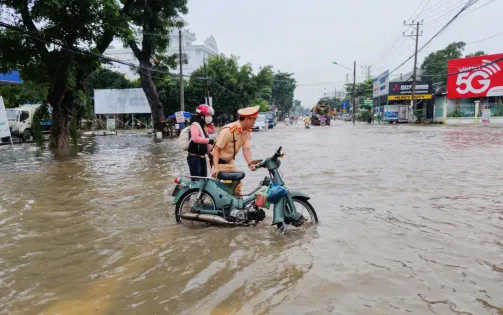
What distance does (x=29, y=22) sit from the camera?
14.6 metres

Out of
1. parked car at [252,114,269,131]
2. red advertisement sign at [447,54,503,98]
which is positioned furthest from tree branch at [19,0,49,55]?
red advertisement sign at [447,54,503,98]

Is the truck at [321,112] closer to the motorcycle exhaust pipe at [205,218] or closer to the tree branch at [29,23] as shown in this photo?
the tree branch at [29,23]

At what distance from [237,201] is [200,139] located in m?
1.10

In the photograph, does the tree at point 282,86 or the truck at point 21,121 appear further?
the tree at point 282,86

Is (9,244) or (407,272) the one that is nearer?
(407,272)

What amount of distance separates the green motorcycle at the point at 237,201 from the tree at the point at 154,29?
14809 mm

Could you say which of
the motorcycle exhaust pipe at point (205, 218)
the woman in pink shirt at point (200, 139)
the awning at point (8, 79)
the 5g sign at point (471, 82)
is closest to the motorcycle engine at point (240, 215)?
the motorcycle exhaust pipe at point (205, 218)

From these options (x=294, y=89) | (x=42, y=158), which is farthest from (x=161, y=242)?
(x=294, y=89)

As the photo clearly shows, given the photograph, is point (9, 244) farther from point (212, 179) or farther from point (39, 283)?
point (212, 179)

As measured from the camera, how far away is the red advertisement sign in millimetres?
33719

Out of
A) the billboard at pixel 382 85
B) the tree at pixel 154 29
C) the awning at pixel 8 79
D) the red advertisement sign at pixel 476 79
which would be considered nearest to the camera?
Answer: the tree at pixel 154 29

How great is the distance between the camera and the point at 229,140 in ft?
16.4

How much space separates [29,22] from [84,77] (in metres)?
2.95

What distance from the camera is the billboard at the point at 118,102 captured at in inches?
1262
